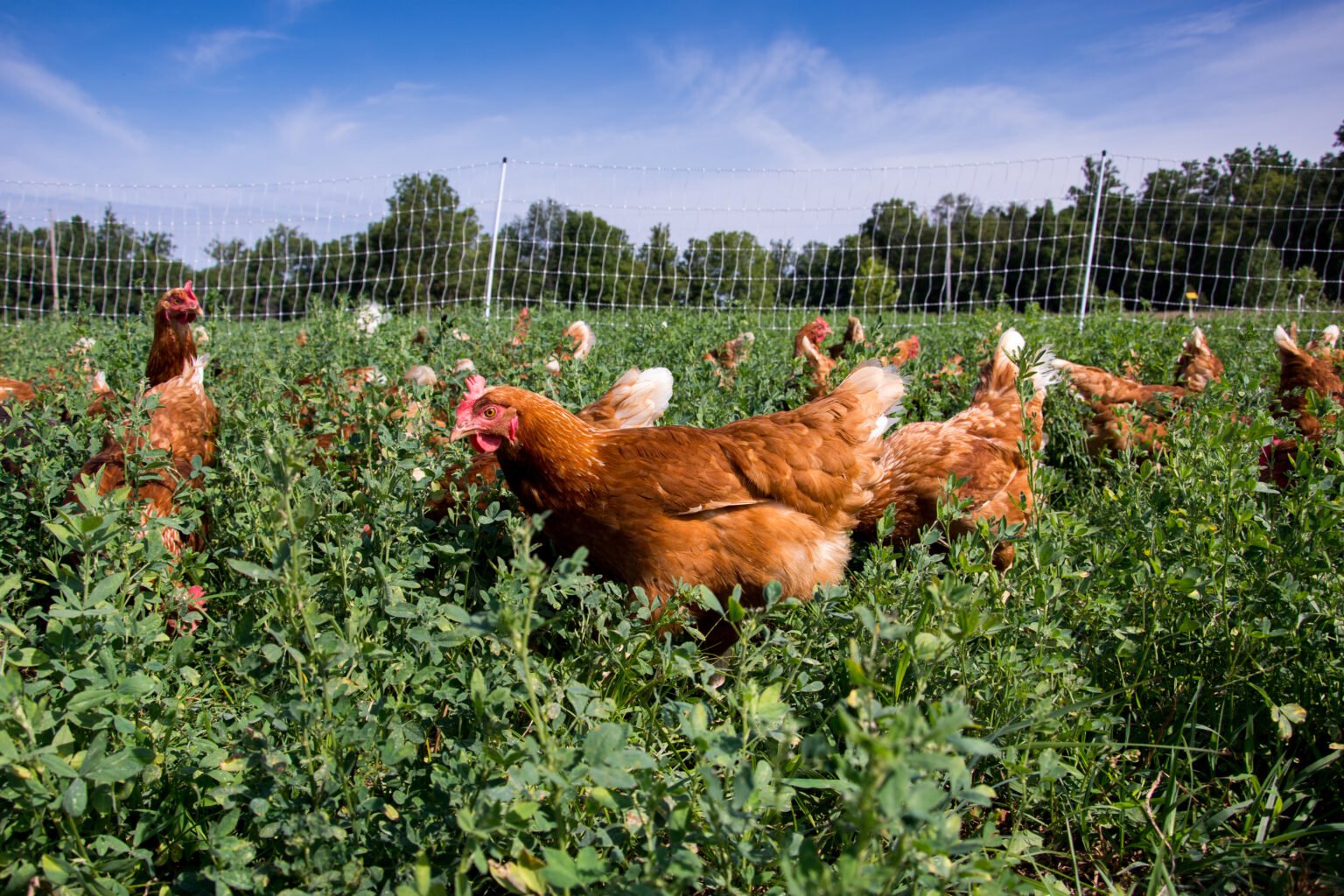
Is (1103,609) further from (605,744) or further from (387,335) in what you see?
(387,335)

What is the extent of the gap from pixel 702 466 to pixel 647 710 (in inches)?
41.2

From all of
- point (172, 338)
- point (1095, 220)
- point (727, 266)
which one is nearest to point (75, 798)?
point (172, 338)

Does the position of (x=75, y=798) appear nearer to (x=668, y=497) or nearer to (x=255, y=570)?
(x=255, y=570)

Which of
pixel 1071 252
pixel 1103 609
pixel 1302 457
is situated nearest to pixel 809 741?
Answer: pixel 1103 609

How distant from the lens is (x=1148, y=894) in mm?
1449

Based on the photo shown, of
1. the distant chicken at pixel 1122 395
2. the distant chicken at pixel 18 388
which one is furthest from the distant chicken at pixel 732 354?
the distant chicken at pixel 18 388

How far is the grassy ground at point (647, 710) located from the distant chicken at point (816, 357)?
199 centimetres

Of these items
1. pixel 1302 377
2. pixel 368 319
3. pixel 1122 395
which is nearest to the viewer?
pixel 1302 377

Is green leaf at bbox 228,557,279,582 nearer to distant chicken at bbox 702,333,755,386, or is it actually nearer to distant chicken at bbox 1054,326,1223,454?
distant chicken at bbox 1054,326,1223,454

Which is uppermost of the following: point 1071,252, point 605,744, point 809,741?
point 1071,252

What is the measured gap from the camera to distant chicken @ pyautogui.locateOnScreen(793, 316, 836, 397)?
14.6 ft

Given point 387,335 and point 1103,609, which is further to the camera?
point 387,335

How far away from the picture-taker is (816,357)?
16.3 feet

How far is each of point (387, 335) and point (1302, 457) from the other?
214 inches
